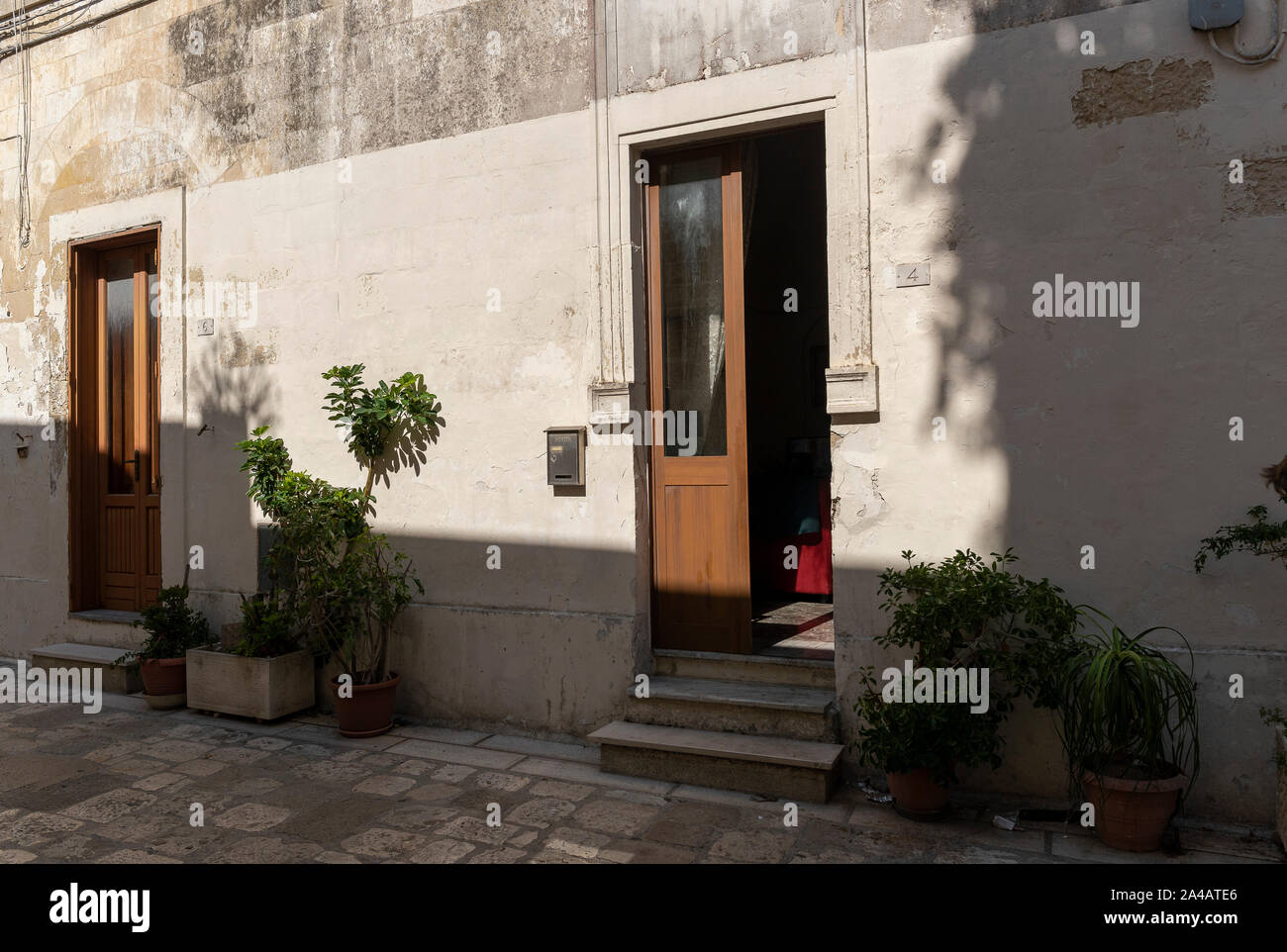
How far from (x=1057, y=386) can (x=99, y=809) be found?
4690 mm

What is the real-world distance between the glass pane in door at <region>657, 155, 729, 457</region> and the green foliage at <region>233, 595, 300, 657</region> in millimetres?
2630

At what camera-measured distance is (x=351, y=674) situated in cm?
538

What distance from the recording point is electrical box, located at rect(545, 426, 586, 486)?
5.05 m

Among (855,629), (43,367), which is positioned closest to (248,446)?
(43,367)

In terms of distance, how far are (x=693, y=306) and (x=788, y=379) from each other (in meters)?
3.92

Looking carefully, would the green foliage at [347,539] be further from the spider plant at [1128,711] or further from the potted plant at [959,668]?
the spider plant at [1128,711]

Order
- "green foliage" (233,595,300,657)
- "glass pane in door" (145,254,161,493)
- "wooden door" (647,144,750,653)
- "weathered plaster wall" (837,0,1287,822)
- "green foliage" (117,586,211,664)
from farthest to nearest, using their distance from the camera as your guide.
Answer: "glass pane in door" (145,254,161,493) → "green foliage" (117,586,211,664) → "green foliage" (233,595,300,657) → "wooden door" (647,144,750,653) → "weathered plaster wall" (837,0,1287,822)

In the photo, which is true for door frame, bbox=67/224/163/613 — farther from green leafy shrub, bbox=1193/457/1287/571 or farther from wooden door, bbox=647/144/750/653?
green leafy shrub, bbox=1193/457/1287/571

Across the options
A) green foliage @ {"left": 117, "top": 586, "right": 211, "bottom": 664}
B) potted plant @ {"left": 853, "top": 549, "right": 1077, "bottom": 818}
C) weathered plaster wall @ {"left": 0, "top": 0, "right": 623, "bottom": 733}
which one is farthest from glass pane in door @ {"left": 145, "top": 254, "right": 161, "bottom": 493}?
potted plant @ {"left": 853, "top": 549, "right": 1077, "bottom": 818}

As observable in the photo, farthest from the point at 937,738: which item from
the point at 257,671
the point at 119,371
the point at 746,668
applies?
the point at 119,371

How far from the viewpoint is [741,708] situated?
4.57 meters

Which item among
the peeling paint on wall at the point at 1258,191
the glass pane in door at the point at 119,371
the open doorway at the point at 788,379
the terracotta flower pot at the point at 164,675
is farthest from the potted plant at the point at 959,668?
the glass pane in door at the point at 119,371

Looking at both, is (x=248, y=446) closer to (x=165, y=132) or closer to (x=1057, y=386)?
(x=165, y=132)

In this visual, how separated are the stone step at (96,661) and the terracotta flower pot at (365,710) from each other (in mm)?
2020
